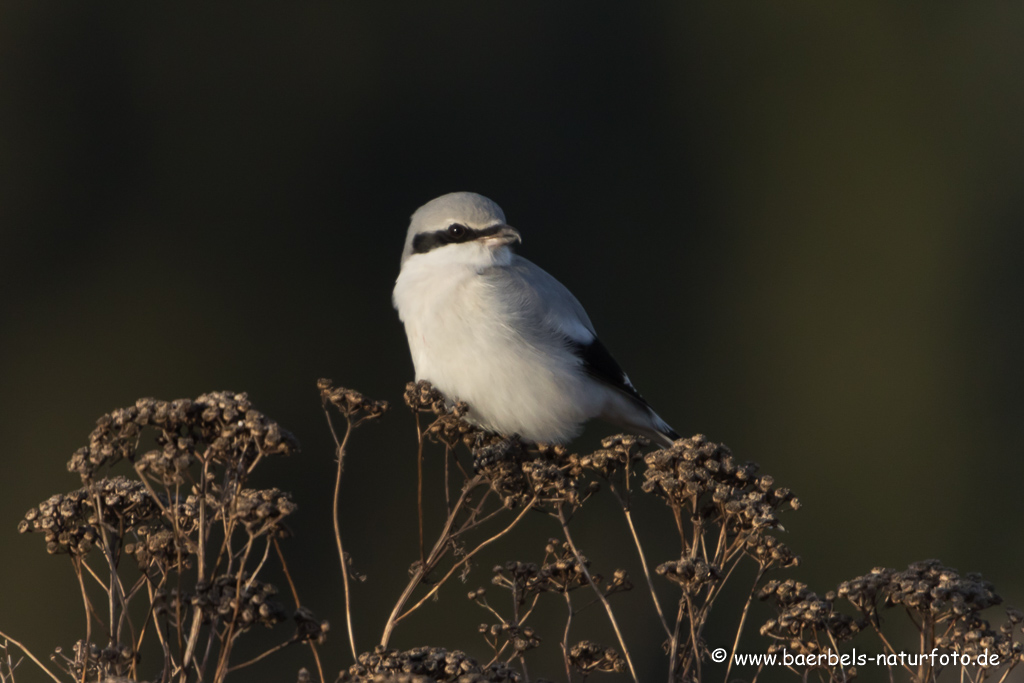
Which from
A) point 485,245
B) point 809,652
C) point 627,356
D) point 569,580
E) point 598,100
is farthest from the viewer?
point 598,100

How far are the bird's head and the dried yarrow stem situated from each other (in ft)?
5.73

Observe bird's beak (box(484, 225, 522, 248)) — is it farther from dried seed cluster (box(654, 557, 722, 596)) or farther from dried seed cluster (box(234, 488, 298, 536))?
dried seed cluster (box(234, 488, 298, 536))

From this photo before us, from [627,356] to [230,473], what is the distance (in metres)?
9.46

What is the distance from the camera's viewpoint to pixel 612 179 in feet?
43.3

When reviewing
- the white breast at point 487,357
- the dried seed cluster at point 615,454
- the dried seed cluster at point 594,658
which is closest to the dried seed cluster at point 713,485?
the dried seed cluster at point 615,454

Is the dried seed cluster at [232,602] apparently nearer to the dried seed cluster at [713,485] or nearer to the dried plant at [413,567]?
the dried plant at [413,567]

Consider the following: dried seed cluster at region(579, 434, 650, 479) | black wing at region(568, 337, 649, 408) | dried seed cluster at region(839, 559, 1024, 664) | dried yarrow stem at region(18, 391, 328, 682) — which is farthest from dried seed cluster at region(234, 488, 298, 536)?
black wing at region(568, 337, 649, 408)

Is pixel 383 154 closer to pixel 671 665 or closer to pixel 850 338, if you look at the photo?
pixel 850 338

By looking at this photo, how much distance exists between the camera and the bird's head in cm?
368

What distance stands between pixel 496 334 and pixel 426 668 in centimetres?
179

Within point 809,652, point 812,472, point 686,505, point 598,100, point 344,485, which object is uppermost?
point 598,100

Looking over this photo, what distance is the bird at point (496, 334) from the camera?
346 cm

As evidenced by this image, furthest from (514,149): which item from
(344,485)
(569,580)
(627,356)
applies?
(569,580)

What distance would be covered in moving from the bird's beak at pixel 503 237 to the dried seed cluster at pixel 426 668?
1.99 metres
